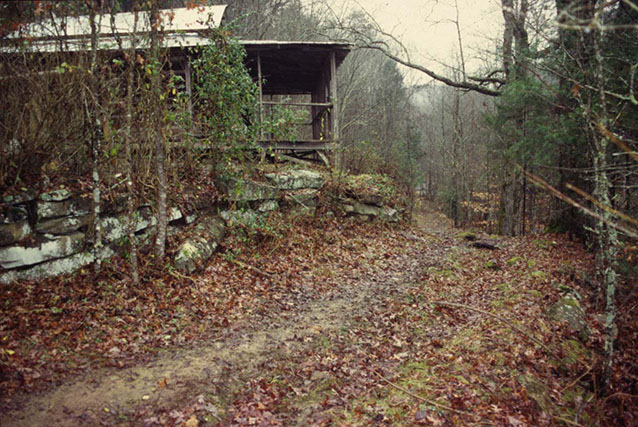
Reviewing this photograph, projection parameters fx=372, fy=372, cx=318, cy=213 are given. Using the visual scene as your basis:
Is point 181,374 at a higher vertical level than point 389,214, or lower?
lower

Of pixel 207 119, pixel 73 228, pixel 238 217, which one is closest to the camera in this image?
pixel 73 228

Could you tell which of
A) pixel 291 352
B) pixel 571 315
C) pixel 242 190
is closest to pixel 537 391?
pixel 571 315

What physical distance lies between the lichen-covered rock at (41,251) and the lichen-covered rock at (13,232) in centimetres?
10

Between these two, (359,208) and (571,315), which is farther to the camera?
(359,208)

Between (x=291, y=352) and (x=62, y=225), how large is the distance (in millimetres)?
4288

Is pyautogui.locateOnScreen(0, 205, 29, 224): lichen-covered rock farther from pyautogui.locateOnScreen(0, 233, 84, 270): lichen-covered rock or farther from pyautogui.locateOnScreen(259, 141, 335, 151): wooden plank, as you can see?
pyautogui.locateOnScreen(259, 141, 335, 151): wooden plank

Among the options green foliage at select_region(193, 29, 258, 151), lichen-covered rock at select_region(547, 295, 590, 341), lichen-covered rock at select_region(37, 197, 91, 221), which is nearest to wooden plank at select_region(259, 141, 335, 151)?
green foliage at select_region(193, 29, 258, 151)

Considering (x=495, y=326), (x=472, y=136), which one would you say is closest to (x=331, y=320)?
(x=495, y=326)

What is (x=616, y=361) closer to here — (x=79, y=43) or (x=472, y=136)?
(x=79, y=43)

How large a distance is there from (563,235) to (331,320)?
29.9 ft

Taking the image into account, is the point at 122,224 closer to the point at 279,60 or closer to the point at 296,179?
the point at 296,179

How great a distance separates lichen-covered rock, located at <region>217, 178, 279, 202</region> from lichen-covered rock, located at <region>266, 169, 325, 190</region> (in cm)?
63

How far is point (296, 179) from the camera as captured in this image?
11.0 meters

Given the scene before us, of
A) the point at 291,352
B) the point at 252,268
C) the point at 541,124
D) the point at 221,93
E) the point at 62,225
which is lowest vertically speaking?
the point at 291,352
